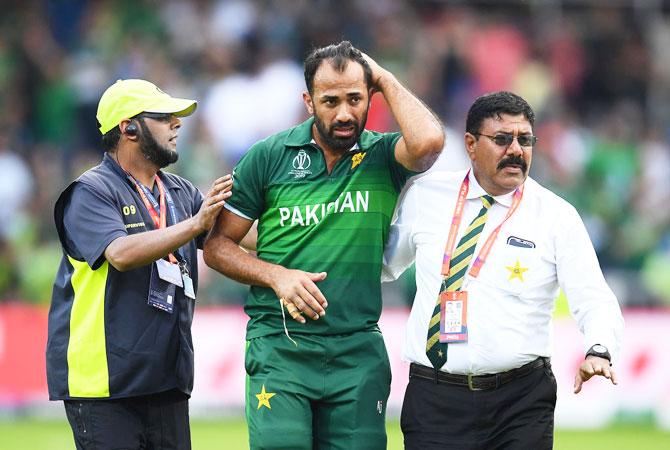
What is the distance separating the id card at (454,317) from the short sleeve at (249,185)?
111 cm

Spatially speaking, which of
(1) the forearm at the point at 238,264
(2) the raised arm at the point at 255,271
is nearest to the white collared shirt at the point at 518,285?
(2) the raised arm at the point at 255,271

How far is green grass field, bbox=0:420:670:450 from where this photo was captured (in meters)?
12.2

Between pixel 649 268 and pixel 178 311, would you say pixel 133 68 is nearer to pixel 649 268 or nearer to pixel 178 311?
pixel 649 268

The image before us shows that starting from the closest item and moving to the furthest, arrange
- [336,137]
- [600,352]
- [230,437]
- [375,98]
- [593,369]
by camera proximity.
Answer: [593,369] < [600,352] < [336,137] < [230,437] < [375,98]

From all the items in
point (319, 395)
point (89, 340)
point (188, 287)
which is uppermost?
point (188, 287)

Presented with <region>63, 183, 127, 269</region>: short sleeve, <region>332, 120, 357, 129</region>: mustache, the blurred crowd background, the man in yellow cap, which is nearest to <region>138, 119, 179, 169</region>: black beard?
the man in yellow cap

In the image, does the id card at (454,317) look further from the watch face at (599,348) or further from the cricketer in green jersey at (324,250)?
the watch face at (599,348)

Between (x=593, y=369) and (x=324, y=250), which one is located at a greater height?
(x=324, y=250)

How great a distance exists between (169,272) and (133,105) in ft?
3.09

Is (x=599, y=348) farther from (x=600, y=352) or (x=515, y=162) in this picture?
(x=515, y=162)

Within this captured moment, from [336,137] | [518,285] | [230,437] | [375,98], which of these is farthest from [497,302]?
[375,98]

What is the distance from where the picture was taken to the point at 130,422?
261 inches

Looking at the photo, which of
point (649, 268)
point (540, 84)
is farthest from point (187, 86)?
point (649, 268)

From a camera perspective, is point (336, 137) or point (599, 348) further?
point (336, 137)
